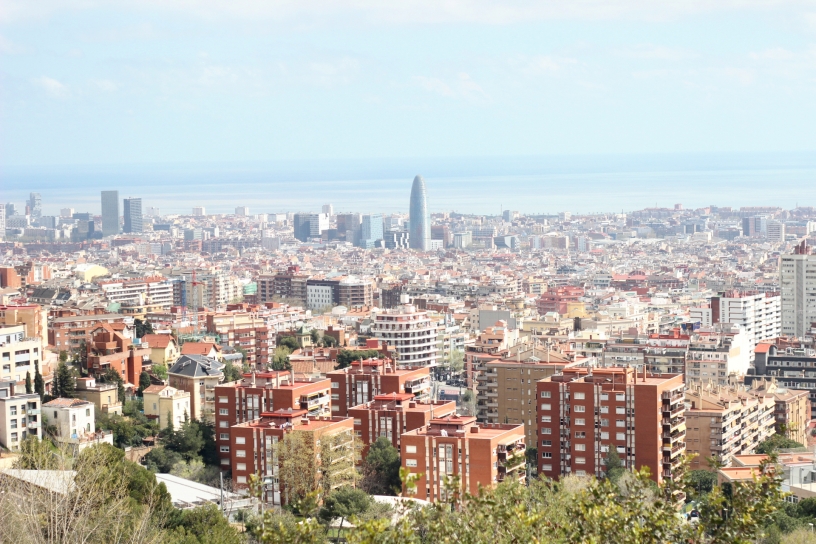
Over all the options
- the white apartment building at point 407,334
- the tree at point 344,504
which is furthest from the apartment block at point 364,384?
the white apartment building at point 407,334

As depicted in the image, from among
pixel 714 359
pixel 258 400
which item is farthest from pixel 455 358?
pixel 258 400

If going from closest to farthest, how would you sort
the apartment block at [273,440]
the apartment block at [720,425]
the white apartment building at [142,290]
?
the apartment block at [273,440] < the apartment block at [720,425] < the white apartment building at [142,290]

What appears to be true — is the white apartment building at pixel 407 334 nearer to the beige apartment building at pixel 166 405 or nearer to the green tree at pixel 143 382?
the green tree at pixel 143 382

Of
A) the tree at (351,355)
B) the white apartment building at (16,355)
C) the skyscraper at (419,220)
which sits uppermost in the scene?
the skyscraper at (419,220)

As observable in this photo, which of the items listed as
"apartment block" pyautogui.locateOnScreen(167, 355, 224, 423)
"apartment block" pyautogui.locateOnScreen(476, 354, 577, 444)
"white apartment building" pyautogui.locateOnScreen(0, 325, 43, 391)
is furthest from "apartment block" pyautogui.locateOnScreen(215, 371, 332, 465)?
"white apartment building" pyautogui.locateOnScreen(0, 325, 43, 391)

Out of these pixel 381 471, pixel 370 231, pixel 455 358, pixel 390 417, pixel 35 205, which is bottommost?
pixel 455 358

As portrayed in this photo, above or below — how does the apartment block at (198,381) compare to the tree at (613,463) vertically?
above

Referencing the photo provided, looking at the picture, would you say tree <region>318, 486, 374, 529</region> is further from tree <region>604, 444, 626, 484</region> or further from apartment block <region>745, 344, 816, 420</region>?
apartment block <region>745, 344, 816, 420</region>

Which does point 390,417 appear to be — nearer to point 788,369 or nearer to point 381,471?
point 381,471
